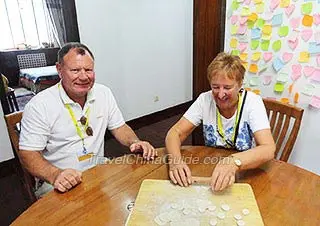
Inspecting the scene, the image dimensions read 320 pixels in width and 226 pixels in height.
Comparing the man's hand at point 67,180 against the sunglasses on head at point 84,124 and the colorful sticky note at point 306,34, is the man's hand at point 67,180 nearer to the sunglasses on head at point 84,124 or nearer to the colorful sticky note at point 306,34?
the sunglasses on head at point 84,124

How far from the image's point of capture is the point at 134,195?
1066 mm

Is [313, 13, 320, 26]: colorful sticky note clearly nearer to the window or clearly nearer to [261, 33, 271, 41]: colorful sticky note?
[261, 33, 271, 41]: colorful sticky note

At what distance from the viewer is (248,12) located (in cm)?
192

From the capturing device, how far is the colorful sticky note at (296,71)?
68.9 inches

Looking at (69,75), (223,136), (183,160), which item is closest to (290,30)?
(223,136)

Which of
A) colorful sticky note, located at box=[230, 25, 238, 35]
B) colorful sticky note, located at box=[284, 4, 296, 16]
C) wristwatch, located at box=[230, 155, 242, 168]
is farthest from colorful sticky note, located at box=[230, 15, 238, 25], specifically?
wristwatch, located at box=[230, 155, 242, 168]

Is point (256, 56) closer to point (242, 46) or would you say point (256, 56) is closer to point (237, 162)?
point (242, 46)

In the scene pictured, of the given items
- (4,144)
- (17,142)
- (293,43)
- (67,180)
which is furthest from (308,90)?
(4,144)

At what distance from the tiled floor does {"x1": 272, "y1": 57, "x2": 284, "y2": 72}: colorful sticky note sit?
1615 millimetres

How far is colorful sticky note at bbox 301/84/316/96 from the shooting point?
1716mm

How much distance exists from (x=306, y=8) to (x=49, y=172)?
1704 mm

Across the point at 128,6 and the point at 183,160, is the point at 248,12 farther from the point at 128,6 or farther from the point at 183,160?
the point at 128,6

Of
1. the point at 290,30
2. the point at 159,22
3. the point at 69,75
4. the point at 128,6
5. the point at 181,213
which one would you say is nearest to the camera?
the point at 181,213

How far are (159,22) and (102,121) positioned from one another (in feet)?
7.97
